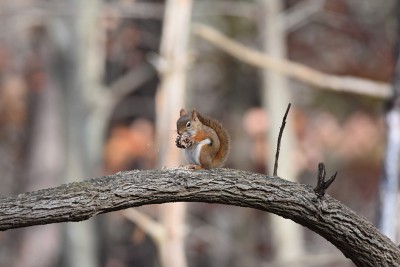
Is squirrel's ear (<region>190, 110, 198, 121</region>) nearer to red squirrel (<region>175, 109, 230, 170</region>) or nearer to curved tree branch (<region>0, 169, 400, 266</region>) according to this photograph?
red squirrel (<region>175, 109, 230, 170</region>)

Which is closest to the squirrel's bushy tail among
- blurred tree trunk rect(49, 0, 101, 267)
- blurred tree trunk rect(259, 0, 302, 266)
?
blurred tree trunk rect(259, 0, 302, 266)

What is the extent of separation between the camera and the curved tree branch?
3.54 metres

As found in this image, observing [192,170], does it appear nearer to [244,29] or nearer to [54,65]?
[54,65]

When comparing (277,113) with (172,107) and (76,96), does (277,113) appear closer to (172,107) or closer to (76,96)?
(76,96)

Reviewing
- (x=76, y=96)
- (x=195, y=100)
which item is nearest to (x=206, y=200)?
(x=76, y=96)

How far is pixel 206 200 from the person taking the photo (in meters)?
3.83

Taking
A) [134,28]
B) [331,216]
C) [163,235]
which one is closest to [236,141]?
[134,28]

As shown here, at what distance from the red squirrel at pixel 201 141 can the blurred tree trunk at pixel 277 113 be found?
25.8 ft

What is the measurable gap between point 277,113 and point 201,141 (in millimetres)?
8227

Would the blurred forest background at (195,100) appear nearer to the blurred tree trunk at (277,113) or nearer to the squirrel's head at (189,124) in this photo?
the blurred tree trunk at (277,113)

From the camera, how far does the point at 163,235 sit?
28.7 feet

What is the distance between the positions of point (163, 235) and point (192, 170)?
5.00 metres

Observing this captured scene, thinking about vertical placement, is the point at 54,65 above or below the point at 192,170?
above

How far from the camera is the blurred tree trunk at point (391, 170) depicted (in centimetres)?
661
